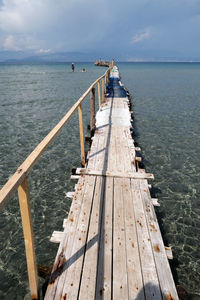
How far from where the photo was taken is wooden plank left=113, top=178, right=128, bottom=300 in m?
2.51

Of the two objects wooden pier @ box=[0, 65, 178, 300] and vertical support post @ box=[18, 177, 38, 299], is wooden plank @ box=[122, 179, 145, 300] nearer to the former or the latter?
wooden pier @ box=[0, 65, 178, 300]

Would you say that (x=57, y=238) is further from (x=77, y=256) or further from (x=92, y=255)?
(x=92, y=255)

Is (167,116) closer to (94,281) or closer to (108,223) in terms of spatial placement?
(108,223)

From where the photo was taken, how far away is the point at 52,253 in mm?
4355

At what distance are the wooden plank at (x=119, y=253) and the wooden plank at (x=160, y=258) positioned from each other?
0.49 metres

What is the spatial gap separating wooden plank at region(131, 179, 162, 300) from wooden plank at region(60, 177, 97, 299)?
32.0 inches

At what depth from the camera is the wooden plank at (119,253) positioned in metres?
2.51

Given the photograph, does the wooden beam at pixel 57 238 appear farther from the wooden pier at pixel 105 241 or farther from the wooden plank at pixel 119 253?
the wooden plank at pixel 119 253

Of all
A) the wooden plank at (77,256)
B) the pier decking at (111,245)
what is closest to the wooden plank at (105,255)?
the pier decking at (111,245)

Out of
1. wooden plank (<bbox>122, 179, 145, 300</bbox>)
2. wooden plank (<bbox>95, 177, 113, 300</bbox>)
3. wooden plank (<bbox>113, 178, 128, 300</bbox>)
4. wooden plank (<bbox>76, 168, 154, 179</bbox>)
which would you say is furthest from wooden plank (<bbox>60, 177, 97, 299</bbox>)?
wooden plank (<bbox>76, 168, 154, 179</bbox>)

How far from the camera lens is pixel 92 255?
2941 mm

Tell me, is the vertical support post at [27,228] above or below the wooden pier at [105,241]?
above

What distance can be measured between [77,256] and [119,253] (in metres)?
0.66

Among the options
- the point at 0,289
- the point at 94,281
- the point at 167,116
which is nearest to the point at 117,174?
the point at 94,281
